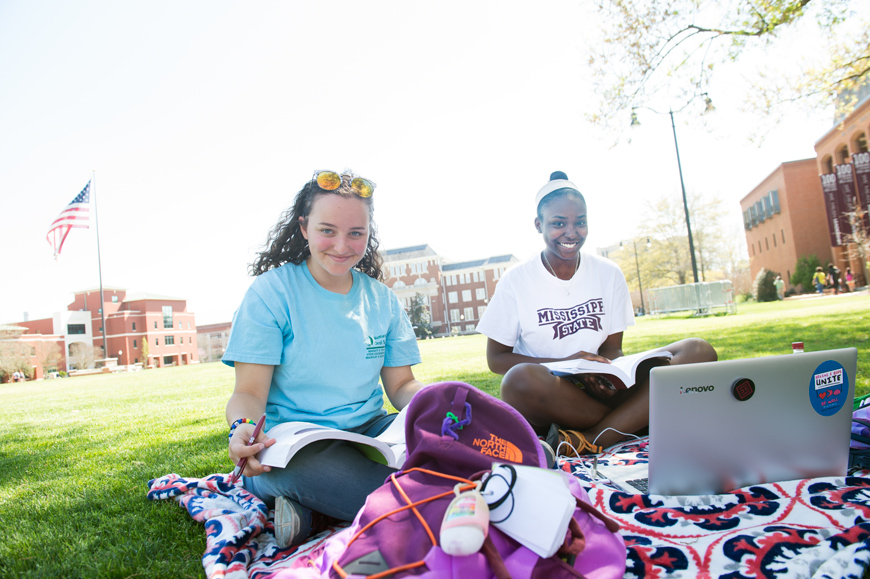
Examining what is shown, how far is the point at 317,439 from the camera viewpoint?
160cm

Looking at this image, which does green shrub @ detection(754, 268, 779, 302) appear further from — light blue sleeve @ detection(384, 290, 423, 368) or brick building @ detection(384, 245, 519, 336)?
brick building @ detection(384, 245, 519, 336)

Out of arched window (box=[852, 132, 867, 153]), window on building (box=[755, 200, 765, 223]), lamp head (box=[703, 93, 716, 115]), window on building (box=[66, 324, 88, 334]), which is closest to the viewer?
lamp head (box=[703, 93, 716, 115])

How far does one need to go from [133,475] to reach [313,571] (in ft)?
7.21

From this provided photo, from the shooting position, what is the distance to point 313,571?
1253 mm

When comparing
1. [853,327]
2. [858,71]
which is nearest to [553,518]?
[853,327]

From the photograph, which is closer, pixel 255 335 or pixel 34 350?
pixel 255 335

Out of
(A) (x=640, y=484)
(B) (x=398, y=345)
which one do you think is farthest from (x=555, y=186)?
(A) (x=640, y=484)

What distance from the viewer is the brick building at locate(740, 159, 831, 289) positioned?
34875 mm

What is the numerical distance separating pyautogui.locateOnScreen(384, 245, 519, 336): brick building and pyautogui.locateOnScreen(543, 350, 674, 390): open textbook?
58.5 meters

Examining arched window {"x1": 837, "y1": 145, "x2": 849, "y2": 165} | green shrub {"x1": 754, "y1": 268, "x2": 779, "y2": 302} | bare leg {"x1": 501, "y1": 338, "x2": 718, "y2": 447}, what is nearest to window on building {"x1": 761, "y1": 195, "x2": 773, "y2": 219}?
arched window {"x1": 837, "y1": 145, "x2": 849, "y2": 165}

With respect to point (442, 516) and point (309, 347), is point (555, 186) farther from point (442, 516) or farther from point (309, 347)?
point (442, 516)

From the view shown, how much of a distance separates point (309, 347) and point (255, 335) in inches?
8.7

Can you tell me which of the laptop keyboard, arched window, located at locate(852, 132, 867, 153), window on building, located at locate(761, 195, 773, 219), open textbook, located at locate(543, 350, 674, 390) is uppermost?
arched window, located at locate(852, 132, 867, 153)

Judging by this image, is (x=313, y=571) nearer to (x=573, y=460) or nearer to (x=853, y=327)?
(x=573, y=460)
